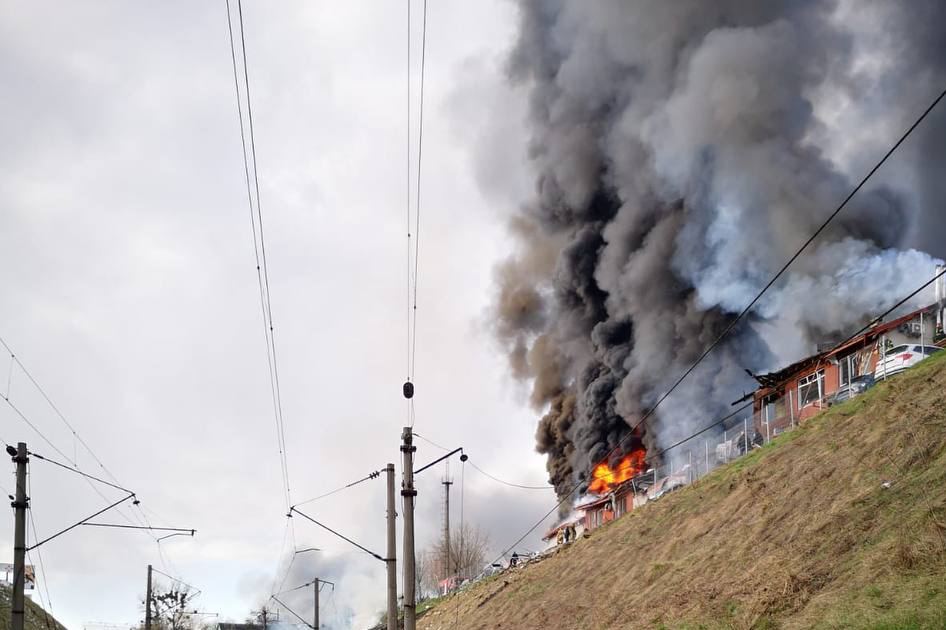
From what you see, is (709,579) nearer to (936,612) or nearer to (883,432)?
(883,432)

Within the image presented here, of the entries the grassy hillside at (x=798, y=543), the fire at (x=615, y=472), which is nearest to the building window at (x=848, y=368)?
the grassy hillside at (x=798, y=543)

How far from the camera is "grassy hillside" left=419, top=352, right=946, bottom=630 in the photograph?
24734mm

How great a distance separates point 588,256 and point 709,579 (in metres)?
52.6

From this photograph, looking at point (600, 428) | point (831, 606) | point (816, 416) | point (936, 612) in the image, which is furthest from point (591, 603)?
point (600, 428)

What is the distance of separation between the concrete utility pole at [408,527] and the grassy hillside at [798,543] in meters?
8.63

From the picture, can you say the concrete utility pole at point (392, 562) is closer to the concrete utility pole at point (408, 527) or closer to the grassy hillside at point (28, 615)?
the concrete utility pole at point (408, 527)

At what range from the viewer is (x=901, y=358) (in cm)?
4397

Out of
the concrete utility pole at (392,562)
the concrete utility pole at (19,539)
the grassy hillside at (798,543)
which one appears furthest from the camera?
the concrete utility pole at (392,562)

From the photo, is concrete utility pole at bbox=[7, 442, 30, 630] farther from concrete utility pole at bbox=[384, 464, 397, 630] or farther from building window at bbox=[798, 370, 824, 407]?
building window at bbox=[798, 370, 824, 407]

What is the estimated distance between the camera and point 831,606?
24797 millimetres

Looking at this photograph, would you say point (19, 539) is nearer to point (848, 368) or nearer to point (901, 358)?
point (901, 358)

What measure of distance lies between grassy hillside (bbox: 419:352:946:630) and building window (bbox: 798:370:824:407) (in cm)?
829

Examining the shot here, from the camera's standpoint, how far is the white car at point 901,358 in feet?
142

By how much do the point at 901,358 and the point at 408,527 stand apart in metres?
26.5
